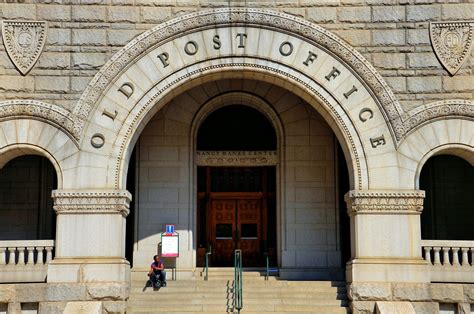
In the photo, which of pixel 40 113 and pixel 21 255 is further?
pixel 40 113

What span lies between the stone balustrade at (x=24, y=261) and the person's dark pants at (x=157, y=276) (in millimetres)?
2705

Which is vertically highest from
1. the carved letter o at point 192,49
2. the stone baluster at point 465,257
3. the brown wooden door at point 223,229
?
the carved letter o at point 192,49

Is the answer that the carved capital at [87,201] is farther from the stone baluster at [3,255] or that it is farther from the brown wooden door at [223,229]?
the brown wooden door at [223,229]

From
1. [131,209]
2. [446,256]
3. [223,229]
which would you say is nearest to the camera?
[446,256]

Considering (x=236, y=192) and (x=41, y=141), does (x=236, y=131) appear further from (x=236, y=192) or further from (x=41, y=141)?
(x=41, y=141)

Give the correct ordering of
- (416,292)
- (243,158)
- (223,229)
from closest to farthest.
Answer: (416,292), (243,158), (223,229)

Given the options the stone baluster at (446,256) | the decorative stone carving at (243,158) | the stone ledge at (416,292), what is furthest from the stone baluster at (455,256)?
the decorative stone carving at (243,158)

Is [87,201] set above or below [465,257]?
above

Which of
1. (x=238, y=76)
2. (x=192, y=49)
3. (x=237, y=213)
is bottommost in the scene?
(x=237, y=213)

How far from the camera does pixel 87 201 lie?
15.8 m

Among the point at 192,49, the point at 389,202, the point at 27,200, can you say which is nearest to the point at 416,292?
the point at 389,202

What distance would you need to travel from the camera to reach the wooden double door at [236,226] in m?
20.5

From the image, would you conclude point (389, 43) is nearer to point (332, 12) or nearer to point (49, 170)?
point (332, 12)

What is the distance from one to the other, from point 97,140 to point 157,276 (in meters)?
3.91
